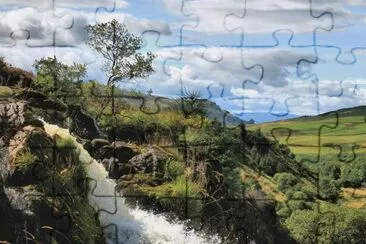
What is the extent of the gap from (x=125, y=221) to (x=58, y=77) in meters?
18.4

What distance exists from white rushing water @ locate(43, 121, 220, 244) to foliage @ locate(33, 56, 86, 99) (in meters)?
10.6

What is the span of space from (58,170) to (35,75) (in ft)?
69.8

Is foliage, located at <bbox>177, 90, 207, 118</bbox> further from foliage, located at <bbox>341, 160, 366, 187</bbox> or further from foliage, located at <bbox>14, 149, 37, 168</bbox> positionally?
foliage, located at <bbox>341, 160, 366, 187</bbox>

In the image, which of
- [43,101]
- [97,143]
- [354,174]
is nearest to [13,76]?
[43,101]

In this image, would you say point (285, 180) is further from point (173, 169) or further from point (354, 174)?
point (173, 169)

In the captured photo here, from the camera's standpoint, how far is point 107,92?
133ft

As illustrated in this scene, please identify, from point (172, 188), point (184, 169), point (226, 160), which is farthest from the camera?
point (226, 160)

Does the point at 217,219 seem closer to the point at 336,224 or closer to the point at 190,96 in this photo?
the point at 190,96

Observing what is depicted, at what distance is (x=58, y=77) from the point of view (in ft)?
132

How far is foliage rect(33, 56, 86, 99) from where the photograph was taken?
3628cm

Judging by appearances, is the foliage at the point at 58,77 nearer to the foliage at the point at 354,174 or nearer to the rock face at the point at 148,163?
the rock face at the point at 148,163

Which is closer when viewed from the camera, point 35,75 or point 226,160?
point 226,160

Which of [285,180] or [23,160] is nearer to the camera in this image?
[23,160]

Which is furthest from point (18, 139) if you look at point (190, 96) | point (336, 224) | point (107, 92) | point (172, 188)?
point (336, 224)
